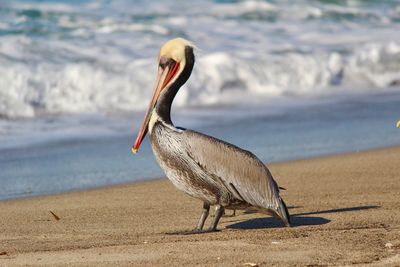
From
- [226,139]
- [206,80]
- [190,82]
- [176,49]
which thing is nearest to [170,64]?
[176,49]

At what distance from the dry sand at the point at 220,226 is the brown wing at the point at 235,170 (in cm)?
23

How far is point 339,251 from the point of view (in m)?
5.88

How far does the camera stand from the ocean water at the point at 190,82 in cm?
1091

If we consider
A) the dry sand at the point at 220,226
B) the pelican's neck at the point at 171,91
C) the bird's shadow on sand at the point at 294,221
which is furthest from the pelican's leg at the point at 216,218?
the pelican's neck at the point at 171,91

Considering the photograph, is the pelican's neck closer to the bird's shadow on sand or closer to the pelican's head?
the pelican's head

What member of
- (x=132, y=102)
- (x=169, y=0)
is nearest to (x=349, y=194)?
(x=132, y=102)

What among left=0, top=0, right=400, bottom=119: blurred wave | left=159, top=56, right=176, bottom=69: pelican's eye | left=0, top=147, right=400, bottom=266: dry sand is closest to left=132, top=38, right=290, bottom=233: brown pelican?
left=0, top=147, right=400, bottom=266: dry sand

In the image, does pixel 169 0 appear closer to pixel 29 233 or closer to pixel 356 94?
pixel 356 94

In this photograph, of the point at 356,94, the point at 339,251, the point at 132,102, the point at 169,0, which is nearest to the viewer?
the point at 339,251

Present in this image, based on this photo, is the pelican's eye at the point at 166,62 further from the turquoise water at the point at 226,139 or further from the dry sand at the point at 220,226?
the turquoise water at the point at 226,139

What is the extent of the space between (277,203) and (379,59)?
12.1m

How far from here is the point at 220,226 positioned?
7.17 m

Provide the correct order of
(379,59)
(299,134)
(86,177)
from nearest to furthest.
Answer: (86,177)
(299,134)
(379,59)

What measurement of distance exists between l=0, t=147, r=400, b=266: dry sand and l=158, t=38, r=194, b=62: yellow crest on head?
1207 mm
